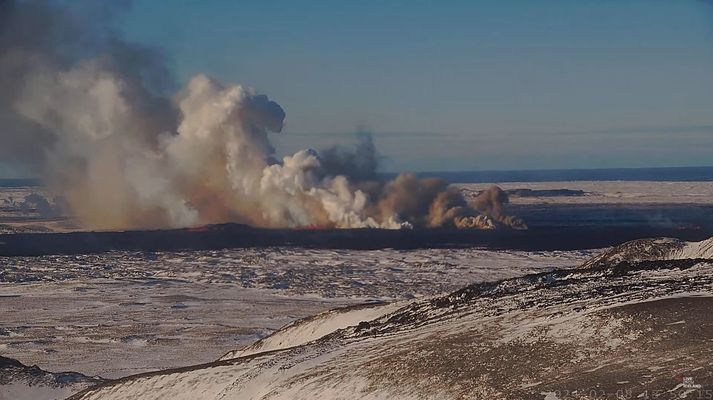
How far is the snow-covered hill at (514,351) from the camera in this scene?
18266mm

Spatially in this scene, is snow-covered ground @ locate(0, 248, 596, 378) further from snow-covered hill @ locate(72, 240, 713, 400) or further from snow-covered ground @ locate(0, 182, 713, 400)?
snow-covered hill @ locate(72, 240, 713, 400)

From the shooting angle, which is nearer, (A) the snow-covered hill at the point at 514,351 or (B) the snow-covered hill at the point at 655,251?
(A) the snow-covered hill at the point at 514,351

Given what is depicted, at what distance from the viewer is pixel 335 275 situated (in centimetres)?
6297

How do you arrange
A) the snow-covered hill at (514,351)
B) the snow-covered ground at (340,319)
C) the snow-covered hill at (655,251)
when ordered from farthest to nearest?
the snow-covered hill at (655,251)
the snow-covered ground at (340,319)
the snow-covered hill at (514,351)

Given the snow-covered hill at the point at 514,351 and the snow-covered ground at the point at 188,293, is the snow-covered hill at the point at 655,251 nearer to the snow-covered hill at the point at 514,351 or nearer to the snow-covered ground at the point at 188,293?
the snow-covered hill at the point at 514,351

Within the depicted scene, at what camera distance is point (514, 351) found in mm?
20781

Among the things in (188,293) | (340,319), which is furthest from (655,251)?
(188,293)

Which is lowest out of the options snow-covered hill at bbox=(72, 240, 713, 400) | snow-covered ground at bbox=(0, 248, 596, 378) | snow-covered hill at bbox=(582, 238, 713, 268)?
snow-covered ground at bbox=(0, 248, 596, 378)

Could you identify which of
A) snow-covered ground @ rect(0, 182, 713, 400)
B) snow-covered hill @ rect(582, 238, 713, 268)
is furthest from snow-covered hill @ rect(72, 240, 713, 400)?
snow-covered hill @ rect(582, 238, 713, 268)

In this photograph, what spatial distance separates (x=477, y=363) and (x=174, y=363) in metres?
18.7

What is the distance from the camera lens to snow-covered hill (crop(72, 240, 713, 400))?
1827 centimetres

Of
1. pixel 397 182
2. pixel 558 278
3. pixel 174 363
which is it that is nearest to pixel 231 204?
pixel 397 182

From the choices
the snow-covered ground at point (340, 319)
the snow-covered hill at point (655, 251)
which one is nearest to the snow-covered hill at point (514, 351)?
the snow-covered ground at point (340, 319)

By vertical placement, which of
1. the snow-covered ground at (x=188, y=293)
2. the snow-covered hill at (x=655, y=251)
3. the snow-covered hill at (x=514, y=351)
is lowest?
the snow-covered ground at (x=188, y=293)
